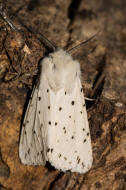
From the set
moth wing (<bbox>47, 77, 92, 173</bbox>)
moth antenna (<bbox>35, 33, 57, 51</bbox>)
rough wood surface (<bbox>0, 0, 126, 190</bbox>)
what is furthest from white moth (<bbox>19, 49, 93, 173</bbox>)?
moth antenna (<bbox>35, 33, 57, 51</bbox>)

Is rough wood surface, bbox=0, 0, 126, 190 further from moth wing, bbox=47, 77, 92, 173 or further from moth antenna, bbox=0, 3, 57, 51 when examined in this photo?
moth wing, bbox=47, 77, 92, 173

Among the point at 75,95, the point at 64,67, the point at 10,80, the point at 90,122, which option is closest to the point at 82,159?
the point at 90,122

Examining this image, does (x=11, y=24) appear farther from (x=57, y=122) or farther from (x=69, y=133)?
(x=69, y=133)

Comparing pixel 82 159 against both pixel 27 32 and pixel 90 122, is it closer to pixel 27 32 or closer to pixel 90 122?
pixel 90 122

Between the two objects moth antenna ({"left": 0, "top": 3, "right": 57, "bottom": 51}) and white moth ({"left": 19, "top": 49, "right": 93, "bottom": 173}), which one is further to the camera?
moth antenna ({"left": 0, "top": 3, "right": 57, "bottom": 51})

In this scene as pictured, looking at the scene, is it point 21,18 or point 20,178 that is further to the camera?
point 21,18

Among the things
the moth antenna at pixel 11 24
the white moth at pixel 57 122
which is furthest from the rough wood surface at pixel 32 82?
the white moth at pixel 57 122
